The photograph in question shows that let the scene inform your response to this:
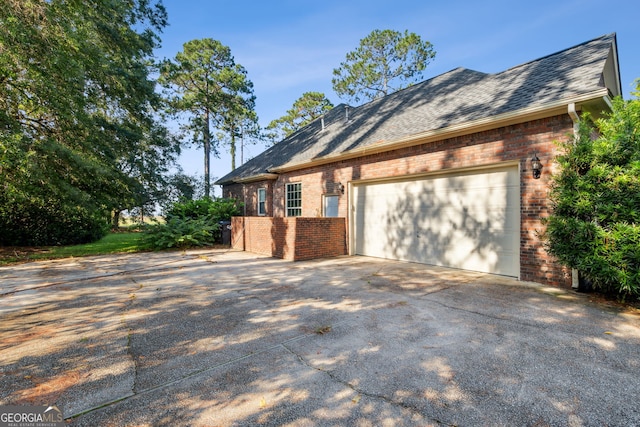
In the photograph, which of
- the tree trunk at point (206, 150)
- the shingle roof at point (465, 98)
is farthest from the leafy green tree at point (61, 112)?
the tree trunk at point (206, 150)

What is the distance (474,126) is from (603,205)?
8.88 ft

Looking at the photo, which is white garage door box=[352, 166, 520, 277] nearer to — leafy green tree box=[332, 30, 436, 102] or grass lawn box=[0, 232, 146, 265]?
grass lawn box=[0, 232, 146, 265]

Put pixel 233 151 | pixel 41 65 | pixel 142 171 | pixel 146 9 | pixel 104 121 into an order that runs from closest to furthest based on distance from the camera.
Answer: pixel 41 65, pixel 104 121, pixel 146 9, pixel 142 171, pixel 233 151

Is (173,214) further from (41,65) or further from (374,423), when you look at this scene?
(374,423)

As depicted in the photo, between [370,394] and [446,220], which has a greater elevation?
[446,220]

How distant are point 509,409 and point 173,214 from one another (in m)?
14.2

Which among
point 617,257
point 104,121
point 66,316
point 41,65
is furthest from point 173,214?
point 617,257

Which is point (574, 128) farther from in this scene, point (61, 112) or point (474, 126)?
point (61, 112)

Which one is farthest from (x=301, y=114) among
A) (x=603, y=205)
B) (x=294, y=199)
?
(x=603, y=205)

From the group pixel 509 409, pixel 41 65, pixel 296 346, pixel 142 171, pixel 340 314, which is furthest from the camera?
pixel 142 171

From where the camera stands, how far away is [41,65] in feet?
28.0

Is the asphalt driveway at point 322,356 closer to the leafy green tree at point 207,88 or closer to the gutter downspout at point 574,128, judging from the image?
the gutter downspout at point 574,128

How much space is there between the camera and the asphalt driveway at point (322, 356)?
2.02 m

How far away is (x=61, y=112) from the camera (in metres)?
8.98
